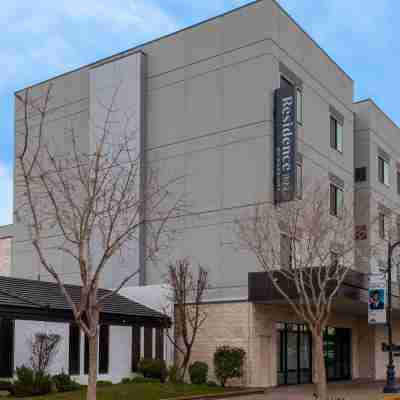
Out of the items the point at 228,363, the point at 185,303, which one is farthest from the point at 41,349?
the point at 228,363

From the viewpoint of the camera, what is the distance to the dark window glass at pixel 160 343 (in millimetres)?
31125

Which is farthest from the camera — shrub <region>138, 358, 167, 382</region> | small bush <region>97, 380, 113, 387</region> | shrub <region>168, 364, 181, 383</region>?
shrub <region>138, 358, 167, 382</region>

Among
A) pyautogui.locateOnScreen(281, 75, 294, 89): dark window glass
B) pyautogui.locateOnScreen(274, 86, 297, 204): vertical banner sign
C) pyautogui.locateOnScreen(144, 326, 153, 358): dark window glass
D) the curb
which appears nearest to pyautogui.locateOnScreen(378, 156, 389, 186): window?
pyautogui.locateOnScreen(281, 75, 294, 89): dark window glass

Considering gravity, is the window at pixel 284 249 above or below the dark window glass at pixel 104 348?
above

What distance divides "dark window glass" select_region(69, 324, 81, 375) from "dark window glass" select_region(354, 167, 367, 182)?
20.6 meters

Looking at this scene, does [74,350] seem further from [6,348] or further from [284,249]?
[284,249]

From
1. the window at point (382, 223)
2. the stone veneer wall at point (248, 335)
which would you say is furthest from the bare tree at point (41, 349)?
the window at point (382, 223)

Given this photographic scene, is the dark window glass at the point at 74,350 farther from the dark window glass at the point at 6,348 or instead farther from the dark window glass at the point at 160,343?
the dark window glass at the point at 160,343

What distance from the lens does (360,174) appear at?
136ft

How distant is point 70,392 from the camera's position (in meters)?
24.0

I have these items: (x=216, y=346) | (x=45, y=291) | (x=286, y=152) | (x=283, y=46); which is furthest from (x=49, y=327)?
(x=283, y=46)

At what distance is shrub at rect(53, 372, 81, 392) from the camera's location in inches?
985

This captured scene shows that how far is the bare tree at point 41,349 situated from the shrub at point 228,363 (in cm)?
721

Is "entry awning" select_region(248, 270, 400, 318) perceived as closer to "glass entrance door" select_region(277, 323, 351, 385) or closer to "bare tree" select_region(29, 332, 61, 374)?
"glass entrance door" select_region(277, 323, 351, 385)
